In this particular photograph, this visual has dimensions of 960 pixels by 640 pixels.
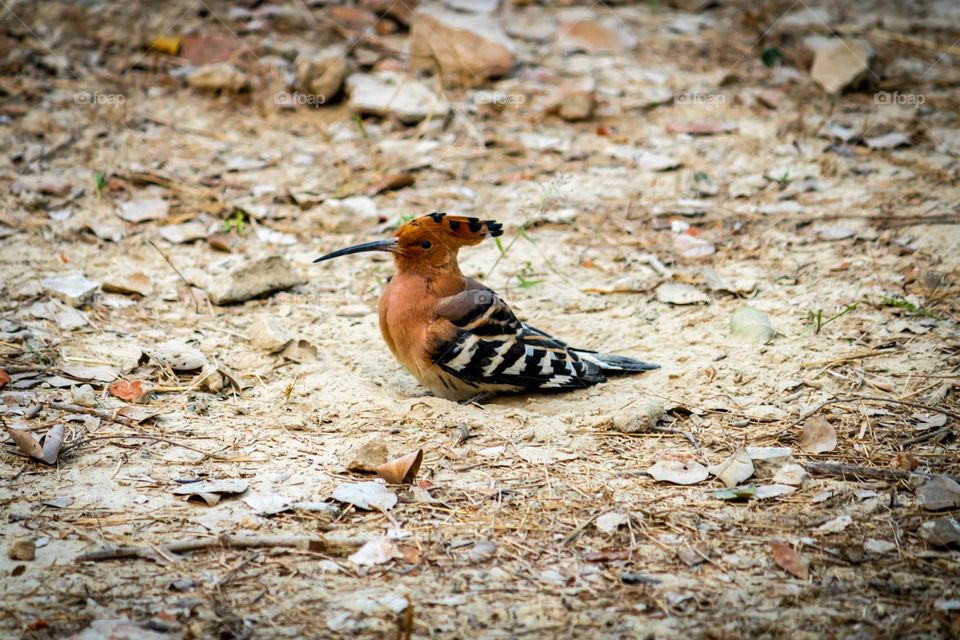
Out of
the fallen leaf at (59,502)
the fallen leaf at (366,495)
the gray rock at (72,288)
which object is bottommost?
the gray rock at (72,288)

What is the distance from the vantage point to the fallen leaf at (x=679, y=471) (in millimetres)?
3375

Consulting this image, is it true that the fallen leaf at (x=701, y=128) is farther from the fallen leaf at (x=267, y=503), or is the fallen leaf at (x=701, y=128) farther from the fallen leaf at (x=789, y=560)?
the fallen leaf at (x=267, y=503)

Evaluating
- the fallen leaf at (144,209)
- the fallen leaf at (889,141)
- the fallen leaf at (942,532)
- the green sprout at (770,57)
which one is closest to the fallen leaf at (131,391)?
the fallen leaf at (144,209)

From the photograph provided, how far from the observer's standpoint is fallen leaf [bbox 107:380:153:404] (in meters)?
3.89

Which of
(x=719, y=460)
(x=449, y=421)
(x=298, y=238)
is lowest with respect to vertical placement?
(x=298, y=238)

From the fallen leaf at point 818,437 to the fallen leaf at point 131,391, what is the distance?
2729 mm

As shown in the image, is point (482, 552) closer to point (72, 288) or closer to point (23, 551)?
point (23, 551)

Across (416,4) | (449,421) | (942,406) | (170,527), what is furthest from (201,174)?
(942,406)

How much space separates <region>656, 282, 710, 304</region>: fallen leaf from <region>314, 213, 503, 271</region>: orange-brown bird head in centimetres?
115

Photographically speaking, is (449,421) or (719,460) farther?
(449,421)

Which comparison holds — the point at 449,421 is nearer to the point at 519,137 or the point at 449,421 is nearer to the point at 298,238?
the point at 298,238

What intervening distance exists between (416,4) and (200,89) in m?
2.03

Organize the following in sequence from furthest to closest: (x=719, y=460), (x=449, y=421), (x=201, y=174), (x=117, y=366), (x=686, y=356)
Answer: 1. (x=201, y=174)
2. (x=686, y=356)
3. (x=117, y=366)
4. (x=449, y=421)
5. (x=719, y=460)

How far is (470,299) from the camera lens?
14.3ft
